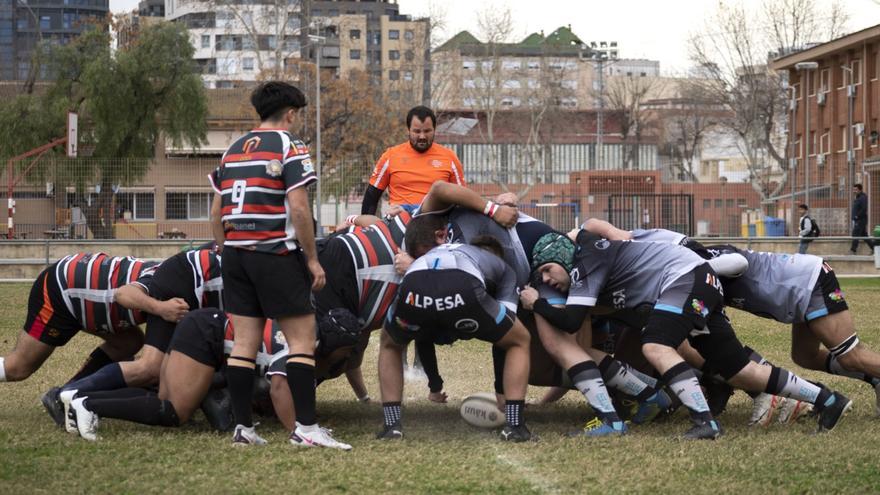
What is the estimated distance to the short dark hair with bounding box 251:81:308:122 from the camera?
22.8 ft

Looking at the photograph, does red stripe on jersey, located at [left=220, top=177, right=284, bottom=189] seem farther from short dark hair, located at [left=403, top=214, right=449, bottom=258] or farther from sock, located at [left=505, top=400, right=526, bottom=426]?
sock, located at [left=505, top=400, right=526, bottom=426]

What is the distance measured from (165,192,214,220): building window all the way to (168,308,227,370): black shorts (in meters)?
22.6

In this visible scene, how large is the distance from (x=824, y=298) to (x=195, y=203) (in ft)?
78.8

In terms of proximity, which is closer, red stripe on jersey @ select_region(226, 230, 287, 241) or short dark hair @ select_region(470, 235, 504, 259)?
red stripe on jersey @ select_region(226, 230, 287, 241)

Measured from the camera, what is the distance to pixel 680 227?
→ 119 feet

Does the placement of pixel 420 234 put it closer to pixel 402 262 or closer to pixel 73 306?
pixel 402 262

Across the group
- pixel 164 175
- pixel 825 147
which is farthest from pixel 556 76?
pixel 164 175

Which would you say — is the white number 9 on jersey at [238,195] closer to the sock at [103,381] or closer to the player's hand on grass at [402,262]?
the player's hand on grass at [402,262]

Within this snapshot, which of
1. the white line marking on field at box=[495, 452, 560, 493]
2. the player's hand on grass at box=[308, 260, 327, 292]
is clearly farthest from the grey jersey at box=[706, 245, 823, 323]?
the player's hand on grass at box=[308, 260, 327, 292]

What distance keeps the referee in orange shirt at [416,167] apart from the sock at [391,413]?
2.98 meters

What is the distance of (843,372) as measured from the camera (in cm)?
804

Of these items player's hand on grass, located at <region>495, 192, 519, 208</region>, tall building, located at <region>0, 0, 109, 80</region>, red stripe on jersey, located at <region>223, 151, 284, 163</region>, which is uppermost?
tall building, located at <region>0, 0, 109, 80</region>

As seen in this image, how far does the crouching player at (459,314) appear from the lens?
6.94 meters

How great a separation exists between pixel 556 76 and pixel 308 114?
1788cm
